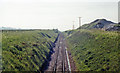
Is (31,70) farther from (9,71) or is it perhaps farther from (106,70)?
(106,70)

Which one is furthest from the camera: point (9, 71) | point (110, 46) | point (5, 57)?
point (110, 46)

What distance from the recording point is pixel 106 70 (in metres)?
18.8

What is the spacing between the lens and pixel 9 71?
15672 millimetres

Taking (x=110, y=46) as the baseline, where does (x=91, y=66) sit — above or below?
below

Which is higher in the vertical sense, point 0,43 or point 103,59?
point 0,43

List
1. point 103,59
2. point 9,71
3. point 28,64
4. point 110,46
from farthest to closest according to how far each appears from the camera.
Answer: point 110,46, point 103,59, point 28,64, point 9,71

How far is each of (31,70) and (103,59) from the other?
1213 cm

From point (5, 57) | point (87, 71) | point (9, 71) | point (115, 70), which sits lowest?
point (87, 71)

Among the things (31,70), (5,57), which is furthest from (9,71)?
(31,70)

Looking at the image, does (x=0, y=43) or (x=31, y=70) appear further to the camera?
(x=0, y=43)

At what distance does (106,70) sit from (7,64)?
13978 millimetres

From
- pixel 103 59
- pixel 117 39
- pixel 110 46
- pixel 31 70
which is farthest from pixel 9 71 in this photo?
pixel 117 39

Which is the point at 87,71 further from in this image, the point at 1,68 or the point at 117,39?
the point at 1,68

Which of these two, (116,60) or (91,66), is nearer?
(116,60)
